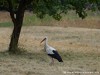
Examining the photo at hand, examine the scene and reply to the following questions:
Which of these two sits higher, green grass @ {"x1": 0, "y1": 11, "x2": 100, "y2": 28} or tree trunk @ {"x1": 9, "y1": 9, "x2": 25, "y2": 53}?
tree trunk @ {"x1": 9, "y1": 9, "x2": 25, "y2": 53}

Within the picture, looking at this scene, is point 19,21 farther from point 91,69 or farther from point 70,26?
point 70,26

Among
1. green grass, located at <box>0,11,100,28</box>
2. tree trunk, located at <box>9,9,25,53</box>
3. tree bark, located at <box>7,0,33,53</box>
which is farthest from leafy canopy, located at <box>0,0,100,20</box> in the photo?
green grass, located at <box>0,11,100,28</box>

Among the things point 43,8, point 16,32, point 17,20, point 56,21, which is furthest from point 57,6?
point 56,21

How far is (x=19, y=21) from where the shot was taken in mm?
17156

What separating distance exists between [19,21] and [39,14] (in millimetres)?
1066

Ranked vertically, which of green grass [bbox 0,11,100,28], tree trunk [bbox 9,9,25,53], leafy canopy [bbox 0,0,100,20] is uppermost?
leafy canopy [bbox 0,0,100,20]

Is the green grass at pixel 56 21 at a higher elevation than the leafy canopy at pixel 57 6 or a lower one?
lower

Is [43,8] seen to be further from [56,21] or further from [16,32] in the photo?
[56,21]

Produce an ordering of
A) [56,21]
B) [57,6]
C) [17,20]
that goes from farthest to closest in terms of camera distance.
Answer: [56,21] → [17,20] → [57,6]

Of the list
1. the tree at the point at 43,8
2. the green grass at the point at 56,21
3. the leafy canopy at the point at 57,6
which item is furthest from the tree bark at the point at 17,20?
the green grass at the point at 56,21

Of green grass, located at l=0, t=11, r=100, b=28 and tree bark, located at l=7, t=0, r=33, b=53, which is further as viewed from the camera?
green grass, located at l=0, t=11, r=100, b=28

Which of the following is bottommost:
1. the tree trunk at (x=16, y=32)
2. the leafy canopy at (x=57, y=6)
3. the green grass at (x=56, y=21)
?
the green grass at (x=56, y=21)

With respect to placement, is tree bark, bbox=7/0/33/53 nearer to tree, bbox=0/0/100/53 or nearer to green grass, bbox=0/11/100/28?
tree, bbox=0/0/100/53

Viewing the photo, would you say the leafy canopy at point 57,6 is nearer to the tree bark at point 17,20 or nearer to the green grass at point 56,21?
the tree bark at point 17,20
